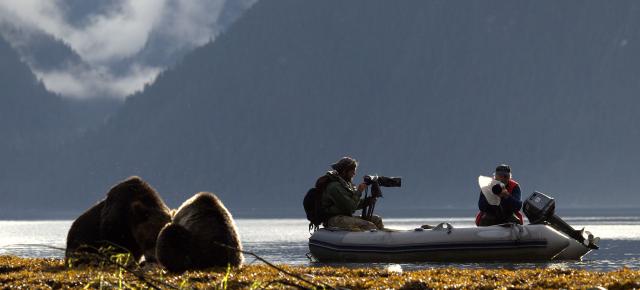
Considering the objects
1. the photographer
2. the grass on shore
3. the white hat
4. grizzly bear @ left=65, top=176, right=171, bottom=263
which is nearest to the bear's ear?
grizzly bear @ left=65, top=176, right=171, bottom=263

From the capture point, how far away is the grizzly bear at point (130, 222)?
1670cm

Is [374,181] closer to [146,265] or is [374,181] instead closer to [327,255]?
[327,255]

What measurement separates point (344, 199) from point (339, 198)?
142 mm

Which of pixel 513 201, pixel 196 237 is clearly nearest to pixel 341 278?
pixel 196 237

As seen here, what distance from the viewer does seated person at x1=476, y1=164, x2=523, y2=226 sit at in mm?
24953

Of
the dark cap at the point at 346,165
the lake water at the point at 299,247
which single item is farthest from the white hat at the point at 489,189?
the dark cap at the point at 346,165

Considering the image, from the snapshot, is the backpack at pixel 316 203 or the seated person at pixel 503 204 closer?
the seated person at pixel 503 204

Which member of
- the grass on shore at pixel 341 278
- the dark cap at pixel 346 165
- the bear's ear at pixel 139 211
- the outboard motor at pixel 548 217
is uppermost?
the dark cap at pixel 346 165

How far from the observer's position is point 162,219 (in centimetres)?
1678

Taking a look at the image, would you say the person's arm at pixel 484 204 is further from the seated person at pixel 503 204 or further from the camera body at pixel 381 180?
the camera body at pixel 381 180

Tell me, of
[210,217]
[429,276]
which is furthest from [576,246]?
[210,217]

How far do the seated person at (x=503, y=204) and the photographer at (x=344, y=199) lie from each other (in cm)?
279

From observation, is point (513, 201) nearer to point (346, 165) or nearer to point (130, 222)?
point (346, 165)

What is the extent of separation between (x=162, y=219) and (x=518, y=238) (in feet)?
35.2
